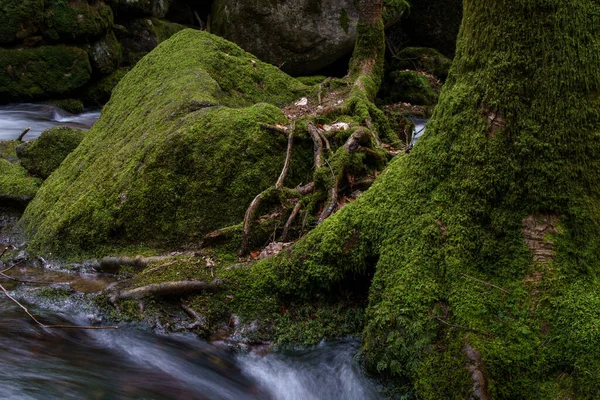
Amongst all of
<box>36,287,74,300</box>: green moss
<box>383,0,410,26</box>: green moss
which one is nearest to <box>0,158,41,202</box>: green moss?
<box>36,287,74,300</box>: green moss

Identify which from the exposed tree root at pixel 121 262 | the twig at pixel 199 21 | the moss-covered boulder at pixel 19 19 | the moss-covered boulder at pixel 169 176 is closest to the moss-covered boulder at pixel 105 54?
the moss-covered boulder at pixel 19 19

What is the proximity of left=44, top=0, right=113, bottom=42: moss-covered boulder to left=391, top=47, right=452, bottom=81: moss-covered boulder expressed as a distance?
8779 mm

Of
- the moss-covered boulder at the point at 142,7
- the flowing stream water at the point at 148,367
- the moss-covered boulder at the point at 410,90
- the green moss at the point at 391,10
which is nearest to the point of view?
the flowing stream water at the point at 148,367

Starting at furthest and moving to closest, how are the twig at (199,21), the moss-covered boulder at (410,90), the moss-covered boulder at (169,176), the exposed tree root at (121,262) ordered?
the twig at (199,21) < the moss-covered boulder at (410,90) < the moss-covered boulder at (169,176) < the exposed tree root at (121,262)

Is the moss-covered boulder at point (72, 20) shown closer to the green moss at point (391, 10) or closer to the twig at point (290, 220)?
the green moss at point (391, 10)

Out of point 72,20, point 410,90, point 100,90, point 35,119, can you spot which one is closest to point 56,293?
point 35,119

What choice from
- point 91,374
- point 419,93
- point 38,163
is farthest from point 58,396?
point 419,93

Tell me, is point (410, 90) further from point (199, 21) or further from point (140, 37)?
point (140, 37)

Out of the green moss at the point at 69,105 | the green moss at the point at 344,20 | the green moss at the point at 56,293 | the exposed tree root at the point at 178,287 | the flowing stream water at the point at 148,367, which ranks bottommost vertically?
the flowing stream water at the point at 148,367

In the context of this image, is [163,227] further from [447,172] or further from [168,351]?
[447,172]

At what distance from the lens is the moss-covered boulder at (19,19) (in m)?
13.5

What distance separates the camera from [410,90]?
15.5 meters

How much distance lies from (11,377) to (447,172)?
132 inches

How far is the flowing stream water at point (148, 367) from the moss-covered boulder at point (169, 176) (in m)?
1.16
